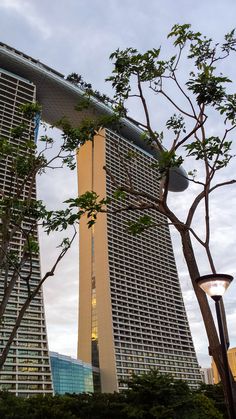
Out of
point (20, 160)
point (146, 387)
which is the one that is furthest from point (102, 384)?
point (20, 160)

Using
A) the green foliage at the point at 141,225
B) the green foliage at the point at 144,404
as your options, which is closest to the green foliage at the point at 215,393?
the green foliage at the point at 144,404

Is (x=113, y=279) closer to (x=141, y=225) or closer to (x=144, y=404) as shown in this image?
(x=144, y=404)

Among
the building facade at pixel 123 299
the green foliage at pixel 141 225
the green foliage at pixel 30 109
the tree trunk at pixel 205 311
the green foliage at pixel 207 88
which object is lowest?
the tree trunk at pixel 205 311

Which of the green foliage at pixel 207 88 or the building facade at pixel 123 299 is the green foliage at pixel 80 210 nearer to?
the green foliage at pixel 207 88

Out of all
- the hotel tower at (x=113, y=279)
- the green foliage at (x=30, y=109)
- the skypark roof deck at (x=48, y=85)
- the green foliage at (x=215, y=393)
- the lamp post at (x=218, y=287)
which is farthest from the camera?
the hotel tower at (x=113, y=279)

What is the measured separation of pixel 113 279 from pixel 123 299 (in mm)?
5293

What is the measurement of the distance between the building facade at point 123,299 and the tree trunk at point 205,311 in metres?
88.9

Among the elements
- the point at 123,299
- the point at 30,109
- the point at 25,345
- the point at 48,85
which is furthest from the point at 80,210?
the point at 123,299

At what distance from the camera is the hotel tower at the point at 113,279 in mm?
98750

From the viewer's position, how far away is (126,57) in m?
10.8

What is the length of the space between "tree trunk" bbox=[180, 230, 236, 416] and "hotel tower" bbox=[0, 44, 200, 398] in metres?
75.2

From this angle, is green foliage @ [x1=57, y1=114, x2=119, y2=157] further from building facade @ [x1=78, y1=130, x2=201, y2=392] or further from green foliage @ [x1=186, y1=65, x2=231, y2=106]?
building facade @ [x1=78, y1=130, x2=201, y2=392]

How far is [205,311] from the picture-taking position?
886 cm

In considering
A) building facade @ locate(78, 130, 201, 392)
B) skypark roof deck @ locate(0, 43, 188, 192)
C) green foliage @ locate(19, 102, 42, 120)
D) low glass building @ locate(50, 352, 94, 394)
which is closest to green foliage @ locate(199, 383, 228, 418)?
green foliage @ locate(19, 102, 42, 120)
